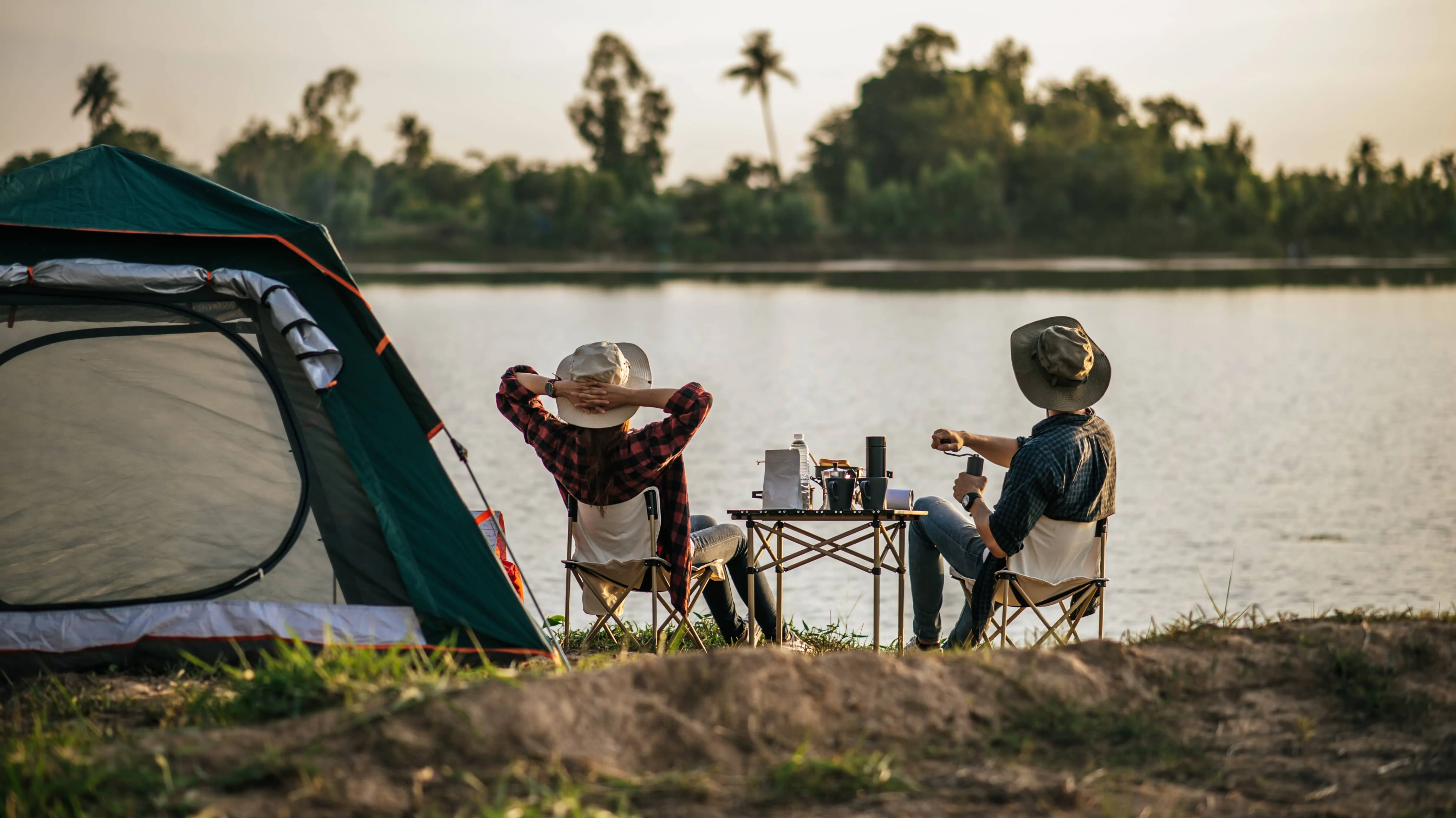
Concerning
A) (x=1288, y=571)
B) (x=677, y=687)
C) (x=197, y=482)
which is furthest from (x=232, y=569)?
(x=1288, y=571)

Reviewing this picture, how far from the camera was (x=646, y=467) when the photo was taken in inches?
164

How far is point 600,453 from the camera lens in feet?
13.8

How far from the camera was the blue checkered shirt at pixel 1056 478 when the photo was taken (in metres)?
3.92

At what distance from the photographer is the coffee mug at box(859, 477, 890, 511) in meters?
4.26

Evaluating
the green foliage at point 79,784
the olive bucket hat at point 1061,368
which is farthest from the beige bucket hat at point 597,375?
the green foliage at point 79,784

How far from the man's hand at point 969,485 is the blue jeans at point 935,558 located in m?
0.16

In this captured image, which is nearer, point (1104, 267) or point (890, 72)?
point (1104, 267)

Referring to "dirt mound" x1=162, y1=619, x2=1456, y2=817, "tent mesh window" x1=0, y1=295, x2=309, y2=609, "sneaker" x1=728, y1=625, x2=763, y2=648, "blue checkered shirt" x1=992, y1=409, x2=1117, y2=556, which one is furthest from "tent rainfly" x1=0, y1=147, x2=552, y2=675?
"blue checkered shirt" x1=992, y1=409, x2=1117, y2=556

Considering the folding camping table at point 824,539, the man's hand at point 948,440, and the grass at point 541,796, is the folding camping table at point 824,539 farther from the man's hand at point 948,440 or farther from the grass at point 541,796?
the grass at point 541,796

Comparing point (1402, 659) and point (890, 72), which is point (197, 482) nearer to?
point (1402, 659)

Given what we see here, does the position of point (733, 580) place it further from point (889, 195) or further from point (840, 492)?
point (889, 195)

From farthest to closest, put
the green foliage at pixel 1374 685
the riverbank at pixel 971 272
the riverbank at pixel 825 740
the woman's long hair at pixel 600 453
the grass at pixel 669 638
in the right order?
1. the riverbank at pixel 971 272
2. the grass at pixel 669 638
3. the woman's long hair at pixel 600 453
4. the green foliage at pixel 1374 685
5. the riverbank at pixel 825 740

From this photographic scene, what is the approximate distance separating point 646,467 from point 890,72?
73241 mm

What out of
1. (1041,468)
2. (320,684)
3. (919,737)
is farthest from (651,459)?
(919,737)
